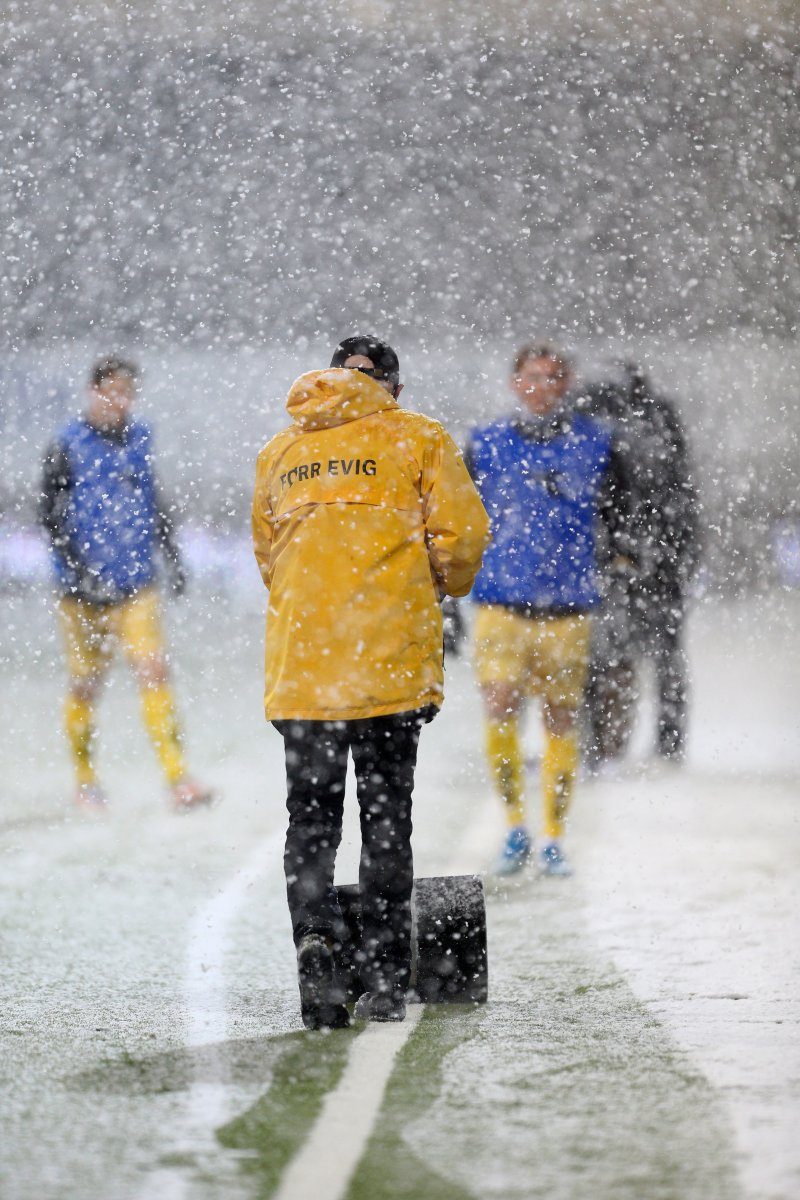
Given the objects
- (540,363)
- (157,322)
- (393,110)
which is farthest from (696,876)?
(157,322)

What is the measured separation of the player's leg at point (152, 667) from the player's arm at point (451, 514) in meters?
2.64

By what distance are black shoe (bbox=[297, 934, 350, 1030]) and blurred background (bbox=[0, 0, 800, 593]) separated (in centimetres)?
1753

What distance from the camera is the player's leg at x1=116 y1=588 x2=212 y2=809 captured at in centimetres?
534

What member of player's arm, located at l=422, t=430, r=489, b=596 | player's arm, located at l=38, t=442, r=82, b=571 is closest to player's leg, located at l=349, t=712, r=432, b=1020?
Result: player's arm, located at l=422, t=430, r=489, b=596

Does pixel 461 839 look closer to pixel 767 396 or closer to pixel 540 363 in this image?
pixel 540 363

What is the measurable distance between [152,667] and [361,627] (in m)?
2.64

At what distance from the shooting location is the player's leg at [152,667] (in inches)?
210

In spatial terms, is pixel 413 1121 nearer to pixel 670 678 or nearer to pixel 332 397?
pixel 332 397

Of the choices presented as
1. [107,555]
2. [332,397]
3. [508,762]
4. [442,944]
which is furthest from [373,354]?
[107,555]

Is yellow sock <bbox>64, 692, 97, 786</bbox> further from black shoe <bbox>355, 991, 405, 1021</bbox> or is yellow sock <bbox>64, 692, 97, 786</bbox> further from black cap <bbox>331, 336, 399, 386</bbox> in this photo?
black cap <bbox>331, 336, 399, 386</bbox>

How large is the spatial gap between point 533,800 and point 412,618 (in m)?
5.15

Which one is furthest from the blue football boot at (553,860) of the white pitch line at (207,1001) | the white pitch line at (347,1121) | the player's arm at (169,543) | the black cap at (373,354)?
the black cap at (373,354)

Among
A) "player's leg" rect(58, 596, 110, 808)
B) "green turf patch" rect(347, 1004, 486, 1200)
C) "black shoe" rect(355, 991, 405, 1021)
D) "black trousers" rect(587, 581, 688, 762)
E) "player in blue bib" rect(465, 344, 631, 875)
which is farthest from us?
"black trousers" rect(587, 581, 688, 762)

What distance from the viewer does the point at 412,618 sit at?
2.88 m
